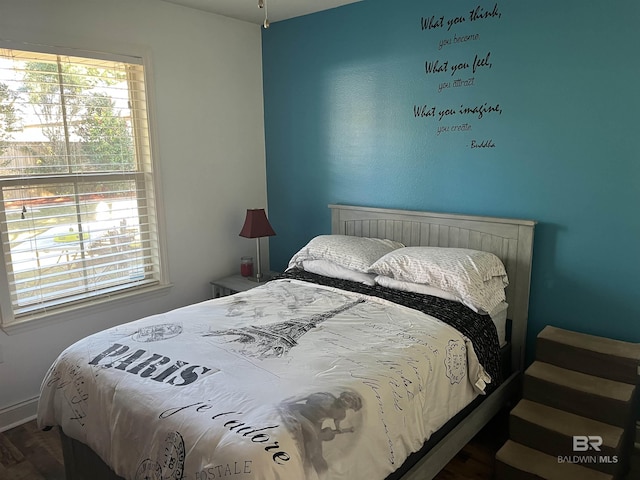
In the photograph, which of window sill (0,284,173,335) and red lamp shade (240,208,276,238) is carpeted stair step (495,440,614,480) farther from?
window sill (0,284,173,335)

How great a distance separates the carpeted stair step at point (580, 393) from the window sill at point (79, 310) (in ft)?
7.87

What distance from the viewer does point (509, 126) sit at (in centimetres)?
258

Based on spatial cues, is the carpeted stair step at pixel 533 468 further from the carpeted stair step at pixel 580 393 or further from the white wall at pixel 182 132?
the white wall at pixel 182 132

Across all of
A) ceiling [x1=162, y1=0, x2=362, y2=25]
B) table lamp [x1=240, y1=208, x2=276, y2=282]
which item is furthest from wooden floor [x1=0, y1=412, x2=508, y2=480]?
ceiling [x1=162, y1=0, x2=362, y2=25]

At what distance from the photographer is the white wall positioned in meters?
2.66

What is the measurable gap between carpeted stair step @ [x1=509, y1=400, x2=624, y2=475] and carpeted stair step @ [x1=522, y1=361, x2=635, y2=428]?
0.03m

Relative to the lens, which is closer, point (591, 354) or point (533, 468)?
point (533, 468)

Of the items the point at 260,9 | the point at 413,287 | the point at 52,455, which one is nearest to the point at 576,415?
the point at 413,287

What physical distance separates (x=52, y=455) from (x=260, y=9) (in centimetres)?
301

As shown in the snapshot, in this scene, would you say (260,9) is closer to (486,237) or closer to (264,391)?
(486,237)

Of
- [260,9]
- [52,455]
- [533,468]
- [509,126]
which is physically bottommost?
[52,455]

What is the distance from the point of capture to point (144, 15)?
118 inches

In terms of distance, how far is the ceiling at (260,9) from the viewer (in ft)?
10.2

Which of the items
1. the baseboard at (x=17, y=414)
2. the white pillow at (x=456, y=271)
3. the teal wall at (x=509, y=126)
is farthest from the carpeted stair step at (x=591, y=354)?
the baseboard at (x=17, y=414)
